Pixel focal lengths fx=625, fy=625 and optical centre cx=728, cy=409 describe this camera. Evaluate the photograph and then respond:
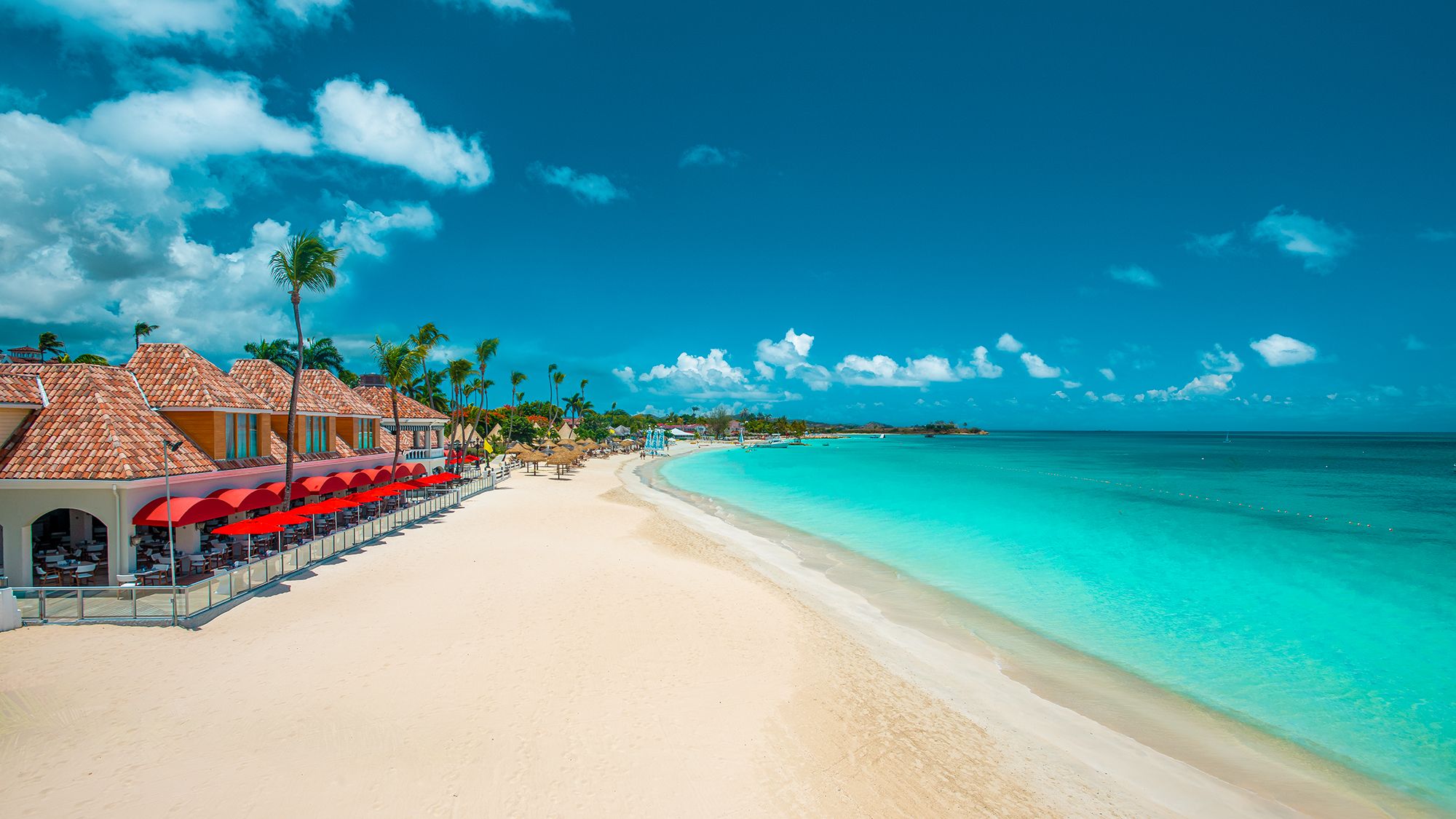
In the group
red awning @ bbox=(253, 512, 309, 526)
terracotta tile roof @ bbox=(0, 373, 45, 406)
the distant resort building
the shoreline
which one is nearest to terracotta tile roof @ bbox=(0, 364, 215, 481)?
the distant resort building

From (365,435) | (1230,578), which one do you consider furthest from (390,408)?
(1230,578)

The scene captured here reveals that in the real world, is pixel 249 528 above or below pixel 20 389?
below

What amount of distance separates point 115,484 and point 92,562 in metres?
2.65

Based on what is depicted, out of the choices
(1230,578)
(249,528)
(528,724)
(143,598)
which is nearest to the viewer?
(528,724)

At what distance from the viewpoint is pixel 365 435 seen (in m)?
27.3

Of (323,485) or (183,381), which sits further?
(323,485)

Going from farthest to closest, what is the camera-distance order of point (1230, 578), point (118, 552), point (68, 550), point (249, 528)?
point (1230, 578) → point (68, 550) → point (249, 528) → point (118, 552)

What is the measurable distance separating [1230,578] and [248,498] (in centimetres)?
3004

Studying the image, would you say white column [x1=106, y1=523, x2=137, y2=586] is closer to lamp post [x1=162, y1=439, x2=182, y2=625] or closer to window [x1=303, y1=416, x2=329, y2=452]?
lamp post [x1=162, y1=439, x2=182, y2=625]

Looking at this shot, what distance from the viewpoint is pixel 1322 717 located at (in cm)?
1145

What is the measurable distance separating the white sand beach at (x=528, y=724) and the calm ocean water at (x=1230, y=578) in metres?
4.53

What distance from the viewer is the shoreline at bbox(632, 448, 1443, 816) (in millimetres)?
8898

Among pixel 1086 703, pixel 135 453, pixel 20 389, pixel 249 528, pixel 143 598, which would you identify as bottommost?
pixel 1086 703

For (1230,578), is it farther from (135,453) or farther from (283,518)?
(135,453)
